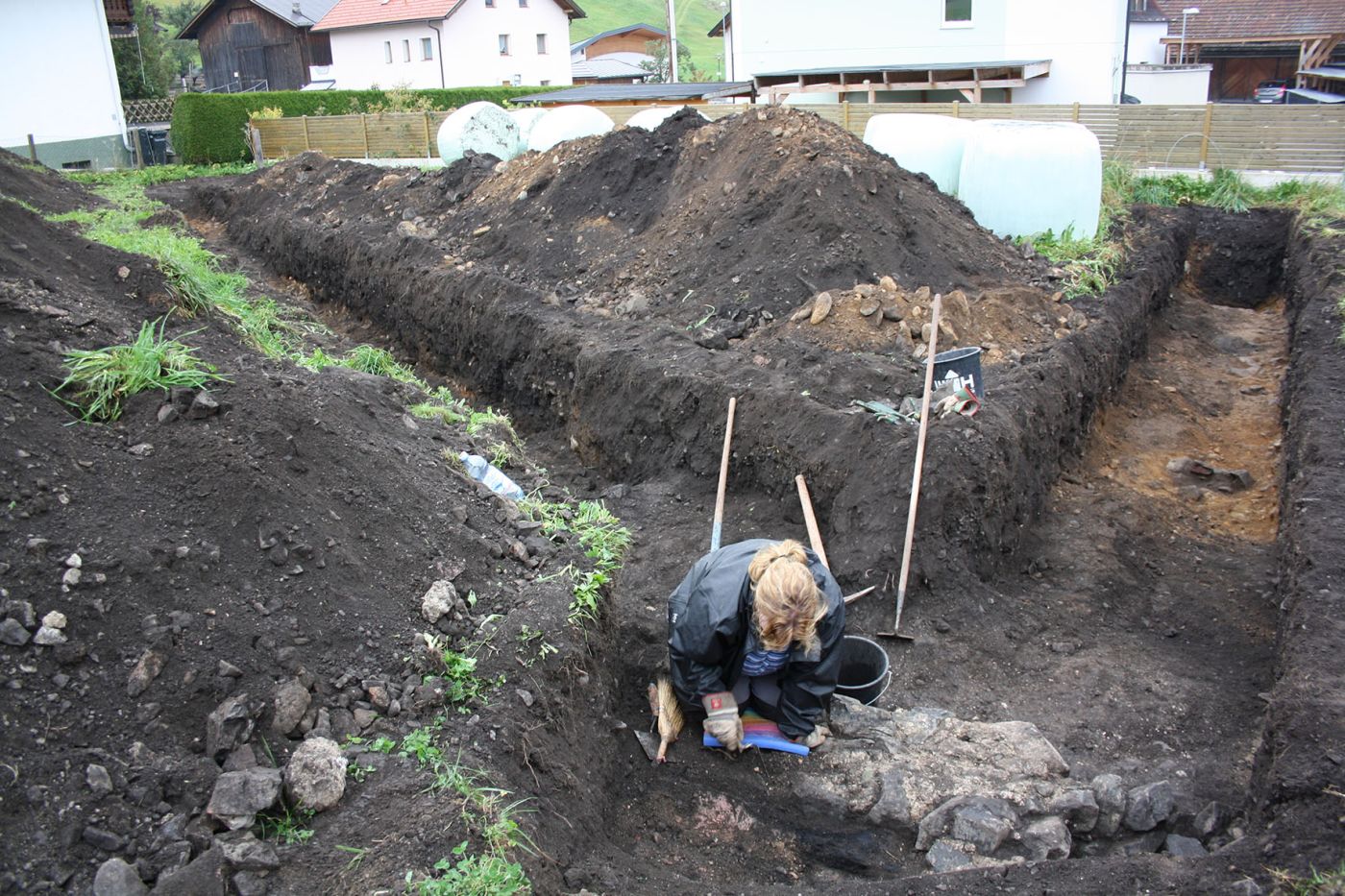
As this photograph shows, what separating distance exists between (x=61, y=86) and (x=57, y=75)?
276mm

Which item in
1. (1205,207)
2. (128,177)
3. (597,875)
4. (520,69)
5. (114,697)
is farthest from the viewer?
(520,69)

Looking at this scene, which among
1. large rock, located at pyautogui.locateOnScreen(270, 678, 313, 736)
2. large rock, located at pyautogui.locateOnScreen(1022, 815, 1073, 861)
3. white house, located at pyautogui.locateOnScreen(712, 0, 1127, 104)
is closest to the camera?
large rock, located at pyautogui.locateOnScreen(270, 678, 313, 736)

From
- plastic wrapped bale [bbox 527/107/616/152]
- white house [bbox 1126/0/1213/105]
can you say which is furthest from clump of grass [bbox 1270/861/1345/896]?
white house [bbox 1126/0/1213/105]

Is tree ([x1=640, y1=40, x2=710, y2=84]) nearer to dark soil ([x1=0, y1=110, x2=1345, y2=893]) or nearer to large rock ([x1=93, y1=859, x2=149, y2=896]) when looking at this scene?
dark soil ([x1=0, y1=110, x2=1345, y2=893])

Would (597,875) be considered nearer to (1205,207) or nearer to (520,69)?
(1205,207)

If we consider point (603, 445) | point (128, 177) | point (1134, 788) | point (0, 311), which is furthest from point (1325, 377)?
point (128, 177)

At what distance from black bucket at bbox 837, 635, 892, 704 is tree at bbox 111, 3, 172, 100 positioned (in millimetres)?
36311

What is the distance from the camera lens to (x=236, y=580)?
11.6 ft

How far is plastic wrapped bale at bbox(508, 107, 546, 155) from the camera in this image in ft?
54.8

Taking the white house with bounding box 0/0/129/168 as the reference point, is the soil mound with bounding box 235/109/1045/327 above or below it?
below

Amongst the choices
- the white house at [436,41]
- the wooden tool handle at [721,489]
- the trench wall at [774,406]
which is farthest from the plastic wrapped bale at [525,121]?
the white house at [436,41]

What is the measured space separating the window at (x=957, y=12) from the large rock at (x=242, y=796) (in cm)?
2496

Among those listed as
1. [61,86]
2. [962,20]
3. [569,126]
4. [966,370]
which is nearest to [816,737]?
[966,370]

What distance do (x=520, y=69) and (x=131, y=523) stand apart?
137 ft
